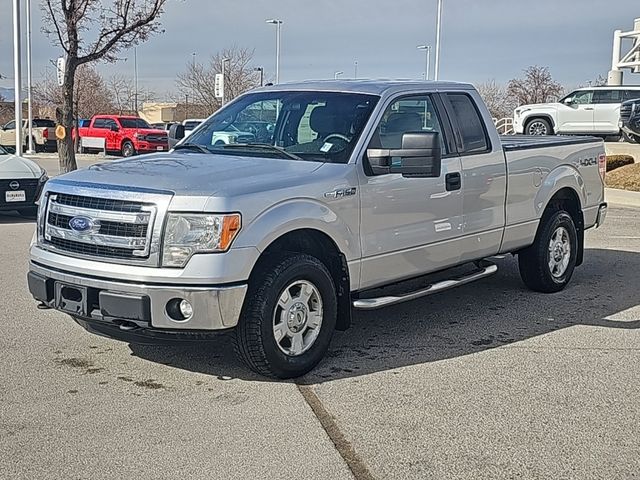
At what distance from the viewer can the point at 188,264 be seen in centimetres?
493

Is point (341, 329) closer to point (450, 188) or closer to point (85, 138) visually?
point (450, 188)

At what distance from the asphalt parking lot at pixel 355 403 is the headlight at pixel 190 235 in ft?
1.94

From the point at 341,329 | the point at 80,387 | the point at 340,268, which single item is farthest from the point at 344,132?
the point at 80,387

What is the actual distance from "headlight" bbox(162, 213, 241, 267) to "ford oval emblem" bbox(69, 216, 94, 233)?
593 mm

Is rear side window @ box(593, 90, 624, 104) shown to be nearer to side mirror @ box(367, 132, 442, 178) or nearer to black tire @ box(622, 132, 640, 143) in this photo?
black tire @ box(622, 132, 640, 143)

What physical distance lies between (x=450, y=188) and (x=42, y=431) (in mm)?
3599

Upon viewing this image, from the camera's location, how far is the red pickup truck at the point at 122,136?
35.0 m

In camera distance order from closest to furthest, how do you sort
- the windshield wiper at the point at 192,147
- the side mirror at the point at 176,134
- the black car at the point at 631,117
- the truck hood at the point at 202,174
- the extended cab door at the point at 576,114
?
the truck hood at the point at 202,174 < the windshield wiper at the point at 192,147 < the side mirror at the point at 176,134 < the black car at the point at 631,117 < the extended cab door at the point at 576,114

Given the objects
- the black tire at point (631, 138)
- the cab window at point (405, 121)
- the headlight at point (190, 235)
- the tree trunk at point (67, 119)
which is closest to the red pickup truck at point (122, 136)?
the tree trunk at point (67, 119)

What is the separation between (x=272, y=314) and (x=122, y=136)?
104 feet

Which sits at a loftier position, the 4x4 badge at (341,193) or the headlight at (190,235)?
the 4x4 badge at (341,193)

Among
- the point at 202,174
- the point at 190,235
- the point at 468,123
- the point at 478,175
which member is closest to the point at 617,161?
the point at 468,123

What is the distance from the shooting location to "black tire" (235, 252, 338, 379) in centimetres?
515

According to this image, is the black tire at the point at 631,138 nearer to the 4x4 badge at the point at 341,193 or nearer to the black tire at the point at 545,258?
the black tire at the point at 545,258
